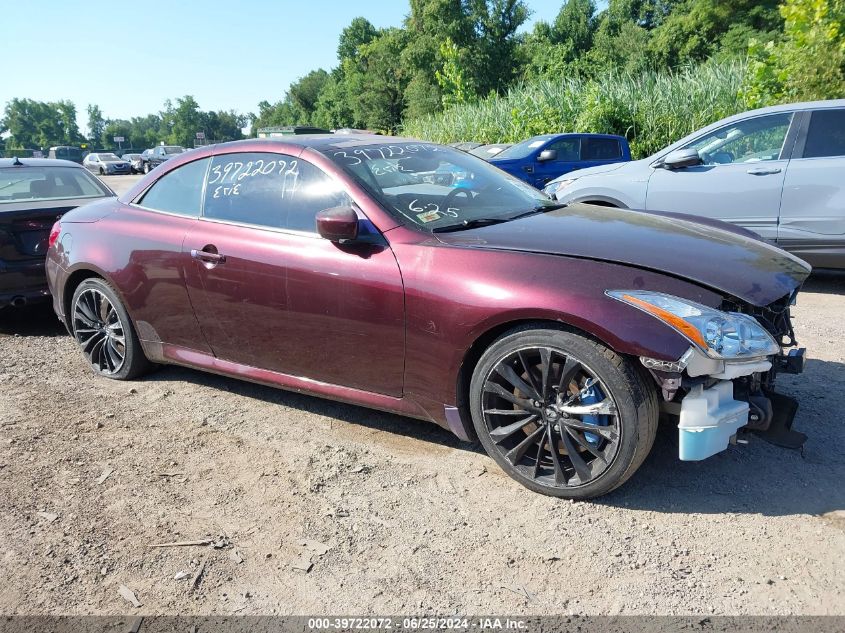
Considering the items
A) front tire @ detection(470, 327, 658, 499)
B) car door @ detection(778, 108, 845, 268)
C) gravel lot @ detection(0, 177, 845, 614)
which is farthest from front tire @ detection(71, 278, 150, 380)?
car door @ detection(778, 108, 845, 268)

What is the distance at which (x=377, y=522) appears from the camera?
286 cm

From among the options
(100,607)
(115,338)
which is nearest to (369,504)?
(100,607)

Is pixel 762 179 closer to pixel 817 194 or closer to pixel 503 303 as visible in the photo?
pixel 817 194

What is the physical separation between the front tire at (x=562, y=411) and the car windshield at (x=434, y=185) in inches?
33.3

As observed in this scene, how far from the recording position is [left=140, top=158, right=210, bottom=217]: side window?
4.10 m

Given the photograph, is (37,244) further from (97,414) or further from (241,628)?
(241,628)

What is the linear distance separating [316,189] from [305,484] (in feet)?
4.97

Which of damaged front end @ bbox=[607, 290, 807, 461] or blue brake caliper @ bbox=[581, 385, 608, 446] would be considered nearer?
damaged front end @ bbox=[607, 290, 807, 461]

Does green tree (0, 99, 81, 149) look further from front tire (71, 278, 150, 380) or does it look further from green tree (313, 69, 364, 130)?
front tire (71, 278, 150, 380)

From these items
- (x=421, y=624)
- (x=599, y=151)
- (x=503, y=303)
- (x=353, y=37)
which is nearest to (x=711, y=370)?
(x=503, y=303)

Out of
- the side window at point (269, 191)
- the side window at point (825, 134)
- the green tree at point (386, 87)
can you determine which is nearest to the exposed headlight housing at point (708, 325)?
the side window at point (269, 191)

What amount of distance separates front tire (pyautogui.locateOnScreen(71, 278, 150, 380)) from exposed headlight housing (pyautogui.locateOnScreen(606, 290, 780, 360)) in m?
3.23

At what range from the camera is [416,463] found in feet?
11.0

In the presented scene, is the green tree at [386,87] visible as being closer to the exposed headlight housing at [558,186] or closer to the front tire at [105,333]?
the exposed headlight housing at [558,186]
